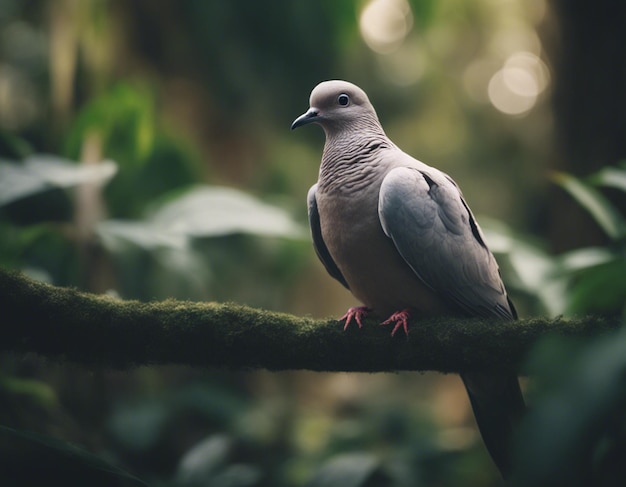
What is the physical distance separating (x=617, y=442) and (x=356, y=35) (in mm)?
4874

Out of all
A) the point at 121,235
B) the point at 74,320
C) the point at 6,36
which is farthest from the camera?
the point at 6,36


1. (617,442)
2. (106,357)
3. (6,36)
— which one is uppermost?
(6,36)

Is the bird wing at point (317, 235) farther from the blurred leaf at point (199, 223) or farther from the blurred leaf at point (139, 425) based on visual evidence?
the blurred leaf at point (139, 425)

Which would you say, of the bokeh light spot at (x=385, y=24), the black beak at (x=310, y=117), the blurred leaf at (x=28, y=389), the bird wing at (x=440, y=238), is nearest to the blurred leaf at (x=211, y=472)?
the blurred leaf at (x=28, y=389)

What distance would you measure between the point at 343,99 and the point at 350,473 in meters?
2.17

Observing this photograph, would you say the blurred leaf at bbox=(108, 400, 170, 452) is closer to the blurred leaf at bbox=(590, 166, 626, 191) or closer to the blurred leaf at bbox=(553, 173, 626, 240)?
the blurred leaf at bbox=(553, 173, 626, 240)

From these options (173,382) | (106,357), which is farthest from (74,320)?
(173,382)

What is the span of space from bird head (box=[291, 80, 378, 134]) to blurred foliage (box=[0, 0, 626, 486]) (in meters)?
1.07

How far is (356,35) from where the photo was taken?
576 centimetres

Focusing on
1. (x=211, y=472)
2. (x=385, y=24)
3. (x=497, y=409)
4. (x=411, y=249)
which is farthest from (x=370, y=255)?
(x=385, y=24)

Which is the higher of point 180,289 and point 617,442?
point 180,289

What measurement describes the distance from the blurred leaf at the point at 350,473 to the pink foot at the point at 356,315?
1236mm

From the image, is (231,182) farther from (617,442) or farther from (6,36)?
(617,442)

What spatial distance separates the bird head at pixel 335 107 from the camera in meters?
2.98
